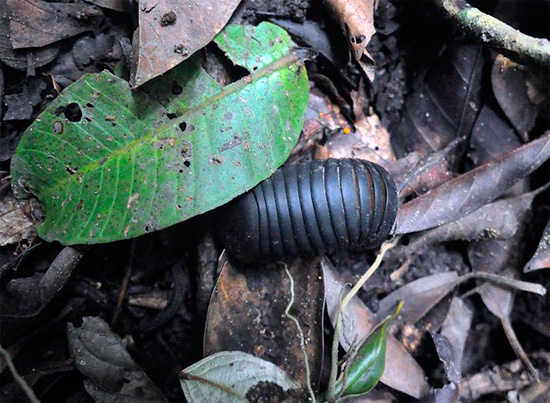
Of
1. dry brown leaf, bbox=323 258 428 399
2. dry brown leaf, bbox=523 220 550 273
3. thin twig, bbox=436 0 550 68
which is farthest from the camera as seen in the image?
dry brown leaf, bbox=523 220 550 273

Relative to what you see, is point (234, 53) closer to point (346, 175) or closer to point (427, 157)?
point (346, 175)

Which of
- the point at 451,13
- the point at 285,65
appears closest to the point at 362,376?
the point at 285,65

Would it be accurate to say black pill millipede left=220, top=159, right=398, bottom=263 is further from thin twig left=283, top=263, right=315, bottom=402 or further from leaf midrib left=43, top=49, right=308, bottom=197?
leaf midrib left=43, top=49, right=308, bottom=197

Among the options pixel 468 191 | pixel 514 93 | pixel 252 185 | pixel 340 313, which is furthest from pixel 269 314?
pixel 514 93

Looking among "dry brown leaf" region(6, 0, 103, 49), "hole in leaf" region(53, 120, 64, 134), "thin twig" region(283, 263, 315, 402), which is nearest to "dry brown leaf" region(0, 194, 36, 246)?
"hole in leaf" region(53, 120, 64, 134)

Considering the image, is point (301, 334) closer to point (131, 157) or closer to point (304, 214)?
point (304, 214)

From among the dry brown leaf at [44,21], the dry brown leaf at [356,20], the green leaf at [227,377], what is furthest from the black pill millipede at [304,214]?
the dry brown leaf at [44,21]
